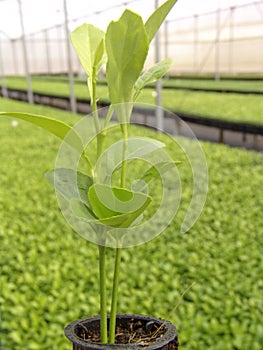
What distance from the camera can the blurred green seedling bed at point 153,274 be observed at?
180cm

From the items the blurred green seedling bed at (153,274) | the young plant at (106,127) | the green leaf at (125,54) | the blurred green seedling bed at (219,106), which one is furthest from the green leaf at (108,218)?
the blurred green seedling bed at (219,106)

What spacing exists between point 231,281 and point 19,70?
23.0 meters

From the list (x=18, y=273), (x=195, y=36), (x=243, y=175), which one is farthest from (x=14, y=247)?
(x=195, y=36)

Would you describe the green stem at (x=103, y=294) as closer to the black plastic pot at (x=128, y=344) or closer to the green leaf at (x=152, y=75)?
the black plastic pot at (x=128, y=344)

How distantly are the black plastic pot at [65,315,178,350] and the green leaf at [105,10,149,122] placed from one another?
280 mm

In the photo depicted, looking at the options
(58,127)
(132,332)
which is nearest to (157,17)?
(58,127)

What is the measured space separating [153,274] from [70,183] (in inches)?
66.3

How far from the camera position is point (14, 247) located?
2.48 metres

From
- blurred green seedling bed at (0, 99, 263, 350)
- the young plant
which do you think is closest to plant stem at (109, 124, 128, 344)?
the young plant

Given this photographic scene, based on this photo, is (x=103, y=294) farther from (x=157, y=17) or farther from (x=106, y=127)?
(x=157, y=17)

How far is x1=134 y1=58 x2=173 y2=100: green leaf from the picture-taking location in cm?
62

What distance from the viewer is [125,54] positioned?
0.56 m

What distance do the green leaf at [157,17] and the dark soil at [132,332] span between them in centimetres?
40

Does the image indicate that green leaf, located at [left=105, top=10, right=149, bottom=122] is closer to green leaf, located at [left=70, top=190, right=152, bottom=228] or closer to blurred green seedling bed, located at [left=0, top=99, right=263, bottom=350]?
green leaf, located at [left=70, top=190, right=152, bottom=228]
